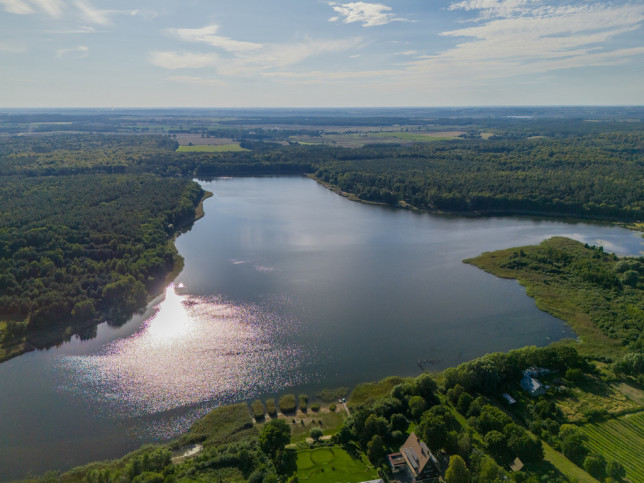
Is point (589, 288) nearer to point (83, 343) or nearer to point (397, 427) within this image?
point (397, 427)

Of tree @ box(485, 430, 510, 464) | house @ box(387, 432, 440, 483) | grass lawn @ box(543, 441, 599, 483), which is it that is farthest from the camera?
tree @ box(485, 430, 510, 464)

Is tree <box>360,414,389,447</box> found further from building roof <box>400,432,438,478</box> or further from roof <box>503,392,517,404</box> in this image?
roof <box>503,392,517,404</box>

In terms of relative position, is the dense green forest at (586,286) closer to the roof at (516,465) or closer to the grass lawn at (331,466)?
the roof at (516,465)

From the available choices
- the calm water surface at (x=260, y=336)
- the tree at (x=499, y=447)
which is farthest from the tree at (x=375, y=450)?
the calm water surface at (x=260, y=336)

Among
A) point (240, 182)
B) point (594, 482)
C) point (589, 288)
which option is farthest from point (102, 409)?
point (240, 182)

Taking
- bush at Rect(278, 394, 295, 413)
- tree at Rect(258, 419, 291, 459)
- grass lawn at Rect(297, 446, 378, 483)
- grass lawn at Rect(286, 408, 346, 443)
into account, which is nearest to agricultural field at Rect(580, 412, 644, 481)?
grass lawn at Rect(297, 446, 378, 483)
